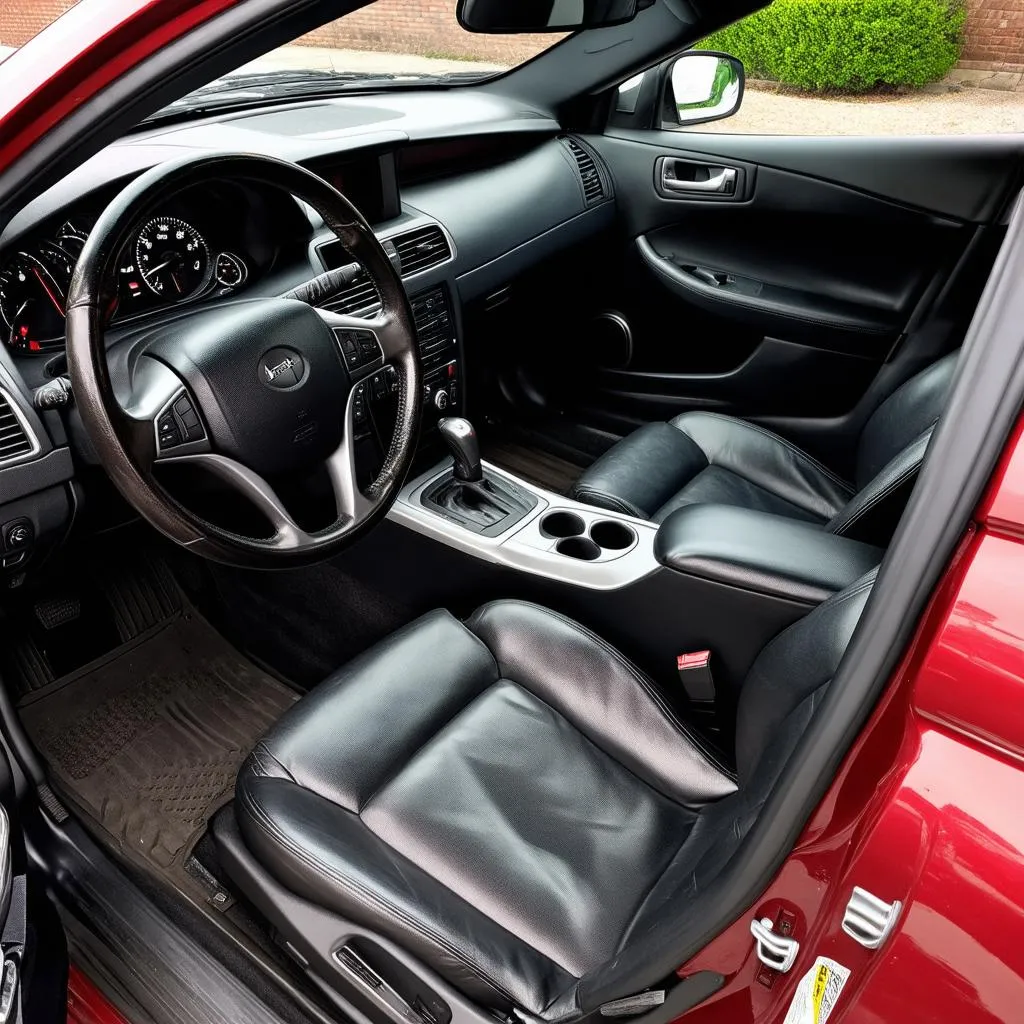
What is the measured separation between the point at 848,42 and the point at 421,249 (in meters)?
1.36

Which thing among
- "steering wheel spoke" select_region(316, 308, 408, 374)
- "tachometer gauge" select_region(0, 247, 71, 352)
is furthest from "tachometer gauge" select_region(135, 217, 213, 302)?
"steering wheel spoke" select_region(316, 308, 408, 374)

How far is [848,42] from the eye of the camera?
7.85ft

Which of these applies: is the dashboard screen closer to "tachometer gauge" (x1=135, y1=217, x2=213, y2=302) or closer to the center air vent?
"tachometer gauge" (x1=135, y1=217, x2=213, y2=302)

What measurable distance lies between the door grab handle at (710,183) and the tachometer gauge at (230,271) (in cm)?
134

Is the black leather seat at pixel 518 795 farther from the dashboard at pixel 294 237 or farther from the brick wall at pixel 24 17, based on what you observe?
the brick wall at pixel 24 17

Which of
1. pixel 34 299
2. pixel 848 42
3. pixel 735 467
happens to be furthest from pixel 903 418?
pixel 34 299

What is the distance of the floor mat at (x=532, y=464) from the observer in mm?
2535

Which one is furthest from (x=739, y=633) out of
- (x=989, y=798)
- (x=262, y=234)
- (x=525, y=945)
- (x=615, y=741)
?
(x=262, y=234)

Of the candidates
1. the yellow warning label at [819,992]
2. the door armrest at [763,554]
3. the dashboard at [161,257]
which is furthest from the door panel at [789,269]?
the yellow warning label at [819,992]

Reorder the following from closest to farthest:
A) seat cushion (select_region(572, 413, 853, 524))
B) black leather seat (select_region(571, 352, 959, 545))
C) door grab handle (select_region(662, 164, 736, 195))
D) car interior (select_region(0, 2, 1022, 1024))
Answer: car interior (select_region(0, 2, 1022, 1024))
black leather seat (select_region(571, 352, 959, 545))
seat cushion (select_region(572, 413, 853, 524))
door grab handle (select_region(662, 164, 736, 195))

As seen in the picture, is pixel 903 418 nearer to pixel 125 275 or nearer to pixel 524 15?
pixel 524 15

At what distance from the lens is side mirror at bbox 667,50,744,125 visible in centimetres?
246

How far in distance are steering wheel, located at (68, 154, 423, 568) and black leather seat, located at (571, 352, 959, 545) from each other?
64 centimetres

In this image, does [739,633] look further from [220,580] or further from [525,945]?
[220,580]
